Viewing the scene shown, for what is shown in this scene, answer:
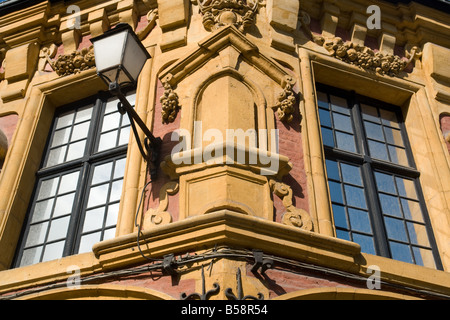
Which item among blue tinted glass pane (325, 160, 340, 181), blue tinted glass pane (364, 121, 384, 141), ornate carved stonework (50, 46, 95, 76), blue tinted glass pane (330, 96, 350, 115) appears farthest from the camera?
ornate carved stonework (50, 46, 95, 76)

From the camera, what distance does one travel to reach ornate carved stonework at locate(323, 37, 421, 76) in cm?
870

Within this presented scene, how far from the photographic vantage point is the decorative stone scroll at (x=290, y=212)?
634 centimetres

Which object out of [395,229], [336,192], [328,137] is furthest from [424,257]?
[328,137]

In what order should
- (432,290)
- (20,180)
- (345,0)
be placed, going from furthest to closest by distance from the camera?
(345,0), (20,180), (432,290)

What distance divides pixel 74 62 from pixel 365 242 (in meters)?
4.79

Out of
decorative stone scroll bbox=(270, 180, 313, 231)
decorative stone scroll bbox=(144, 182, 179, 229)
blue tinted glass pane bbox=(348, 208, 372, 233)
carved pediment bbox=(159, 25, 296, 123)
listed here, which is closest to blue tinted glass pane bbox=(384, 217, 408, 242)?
blue tinted glass pane bbox=(348, 208, 372, 233)

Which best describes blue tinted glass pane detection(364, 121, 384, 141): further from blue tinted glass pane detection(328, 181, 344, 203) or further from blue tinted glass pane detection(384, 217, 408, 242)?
blue tinted glass pane detection(384, 217, 408, 242)

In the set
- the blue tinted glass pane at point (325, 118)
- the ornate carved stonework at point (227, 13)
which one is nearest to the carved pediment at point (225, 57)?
the ornate carved stonework at point (227, 13)

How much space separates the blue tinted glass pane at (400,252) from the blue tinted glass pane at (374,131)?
174cm

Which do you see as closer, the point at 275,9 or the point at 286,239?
the point at 286,239
